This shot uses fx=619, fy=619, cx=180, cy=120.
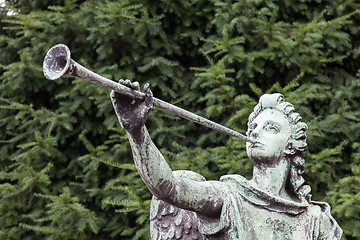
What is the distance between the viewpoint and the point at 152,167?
2.80 m

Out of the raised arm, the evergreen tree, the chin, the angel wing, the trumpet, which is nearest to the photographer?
the trumpet

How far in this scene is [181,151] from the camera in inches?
261

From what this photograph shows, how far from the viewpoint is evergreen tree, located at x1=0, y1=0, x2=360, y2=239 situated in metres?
6.28

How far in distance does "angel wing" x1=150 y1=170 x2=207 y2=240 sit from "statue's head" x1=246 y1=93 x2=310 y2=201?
400 mm

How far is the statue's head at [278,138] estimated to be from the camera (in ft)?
11.1

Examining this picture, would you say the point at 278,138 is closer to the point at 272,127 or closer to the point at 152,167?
the point at 272,127

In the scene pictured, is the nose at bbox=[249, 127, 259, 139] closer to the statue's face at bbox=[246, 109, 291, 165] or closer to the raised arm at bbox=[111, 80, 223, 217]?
the statue's face at bbox=[246, 109, 291, 165]

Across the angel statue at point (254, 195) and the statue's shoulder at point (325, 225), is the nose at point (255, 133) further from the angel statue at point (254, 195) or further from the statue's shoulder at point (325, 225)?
the statue's shoulder at point (325, 225)

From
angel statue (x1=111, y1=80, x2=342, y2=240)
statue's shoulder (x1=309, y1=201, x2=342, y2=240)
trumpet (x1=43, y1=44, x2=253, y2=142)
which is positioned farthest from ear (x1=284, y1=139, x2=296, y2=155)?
trumpet (x1=43, y1=44, x2=253, y2=142)

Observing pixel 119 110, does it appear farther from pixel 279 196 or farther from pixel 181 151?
pixel 181 151

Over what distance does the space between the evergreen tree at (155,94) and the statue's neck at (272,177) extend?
99.6 inches

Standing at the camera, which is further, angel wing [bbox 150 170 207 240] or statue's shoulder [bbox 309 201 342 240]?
statue's shoulder [bbox 309 201 342 240]

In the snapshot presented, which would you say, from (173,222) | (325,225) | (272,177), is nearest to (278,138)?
(272,177)

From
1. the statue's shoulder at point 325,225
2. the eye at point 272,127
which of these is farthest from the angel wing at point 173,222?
the statue's shoulder at point 325,225
